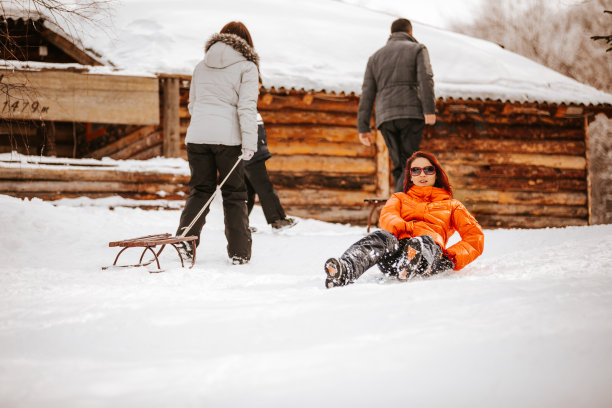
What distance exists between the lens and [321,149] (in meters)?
8.23

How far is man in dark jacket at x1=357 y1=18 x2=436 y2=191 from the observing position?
16.1 feet

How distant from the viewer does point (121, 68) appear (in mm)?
7203

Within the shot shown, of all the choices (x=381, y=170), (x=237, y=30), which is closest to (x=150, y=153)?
(x=381, y=170)

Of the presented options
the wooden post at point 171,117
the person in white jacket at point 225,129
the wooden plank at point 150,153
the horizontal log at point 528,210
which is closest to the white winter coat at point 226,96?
the person in white jacket at point 225,129

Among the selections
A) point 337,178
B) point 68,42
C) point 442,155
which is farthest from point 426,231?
point 68,42

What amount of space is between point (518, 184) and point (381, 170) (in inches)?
106

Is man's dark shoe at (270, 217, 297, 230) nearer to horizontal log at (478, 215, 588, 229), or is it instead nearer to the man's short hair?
the man's short hair

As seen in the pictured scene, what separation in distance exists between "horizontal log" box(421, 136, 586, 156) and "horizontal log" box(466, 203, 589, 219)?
973mm

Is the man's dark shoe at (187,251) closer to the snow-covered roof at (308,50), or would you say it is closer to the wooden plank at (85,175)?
the wooden plank at (85,175)

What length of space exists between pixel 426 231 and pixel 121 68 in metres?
5.70

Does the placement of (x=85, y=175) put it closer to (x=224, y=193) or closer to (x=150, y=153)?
(x=150, y=153)

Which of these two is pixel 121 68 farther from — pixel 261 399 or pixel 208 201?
pixel 261 399

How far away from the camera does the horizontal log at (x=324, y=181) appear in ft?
26.6

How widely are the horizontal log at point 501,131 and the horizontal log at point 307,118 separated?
1.48m
